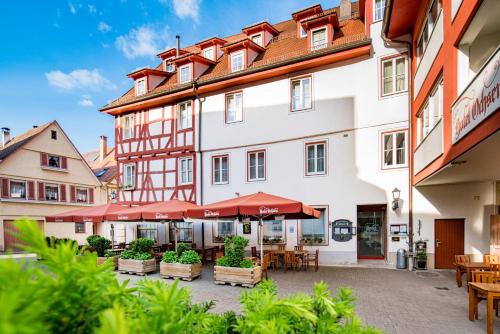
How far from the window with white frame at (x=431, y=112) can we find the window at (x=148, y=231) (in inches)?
591

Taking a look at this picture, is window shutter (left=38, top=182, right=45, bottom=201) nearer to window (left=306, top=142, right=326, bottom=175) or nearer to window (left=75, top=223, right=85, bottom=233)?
window (left=75, top=223, right=85, bottom=233)

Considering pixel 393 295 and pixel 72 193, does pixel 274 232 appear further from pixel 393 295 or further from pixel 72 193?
pixel 72 193

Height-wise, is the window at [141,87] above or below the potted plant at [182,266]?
above

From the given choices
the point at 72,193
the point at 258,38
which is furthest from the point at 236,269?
the point at 72,193

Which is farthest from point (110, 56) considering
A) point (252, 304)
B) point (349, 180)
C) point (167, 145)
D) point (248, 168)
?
point (252, 304)

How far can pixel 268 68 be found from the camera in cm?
1541

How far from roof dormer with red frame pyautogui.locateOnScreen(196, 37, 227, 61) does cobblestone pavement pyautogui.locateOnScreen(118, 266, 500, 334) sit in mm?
13271

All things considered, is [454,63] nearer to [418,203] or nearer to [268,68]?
[418,203]

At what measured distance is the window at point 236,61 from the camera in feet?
56.4

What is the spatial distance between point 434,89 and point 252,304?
420 inches

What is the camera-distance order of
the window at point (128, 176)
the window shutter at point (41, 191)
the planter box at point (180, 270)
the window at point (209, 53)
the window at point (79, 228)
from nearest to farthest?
the planter box at point (180, 270), the window at point (128, 176), the window at point (209, 53), the window shutter at point (41, 191), the window at point (79, 228)

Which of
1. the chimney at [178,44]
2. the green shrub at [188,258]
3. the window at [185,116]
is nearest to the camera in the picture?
the green shrub at [188,258]

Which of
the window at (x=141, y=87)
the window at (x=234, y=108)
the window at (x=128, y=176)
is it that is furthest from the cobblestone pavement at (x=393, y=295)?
the window at (x=141, y=87)

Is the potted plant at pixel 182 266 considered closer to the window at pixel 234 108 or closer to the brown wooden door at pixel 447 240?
the window at pixel 234 108
